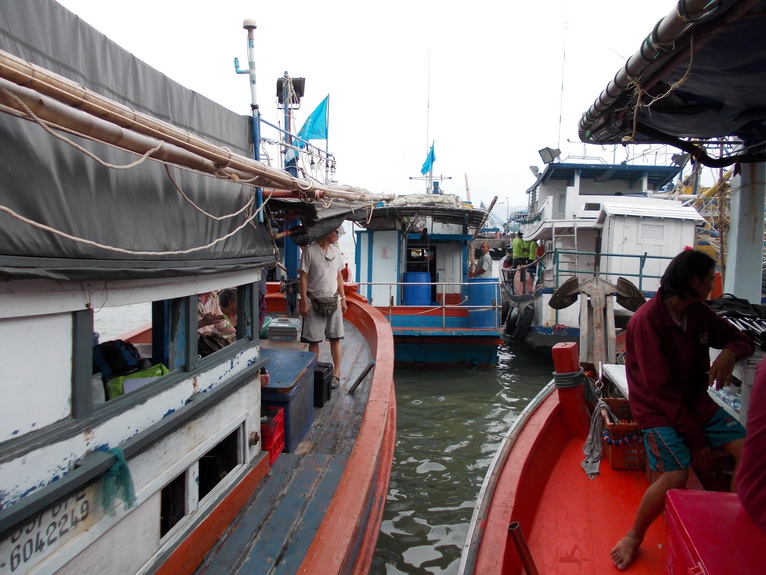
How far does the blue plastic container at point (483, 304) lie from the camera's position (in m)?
10.5

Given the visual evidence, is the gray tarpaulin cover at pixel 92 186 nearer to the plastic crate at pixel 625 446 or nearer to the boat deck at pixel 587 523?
the boat deck at pixel 587 523

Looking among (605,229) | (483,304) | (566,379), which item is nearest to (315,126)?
(483,304)

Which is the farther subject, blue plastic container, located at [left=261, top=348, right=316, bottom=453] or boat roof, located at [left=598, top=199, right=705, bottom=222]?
boat roof, located at [left=598, top=199, right=705, bottom=222]

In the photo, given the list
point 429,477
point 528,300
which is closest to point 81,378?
point 429,477

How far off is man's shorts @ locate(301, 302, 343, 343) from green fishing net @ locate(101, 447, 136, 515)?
3380 mm

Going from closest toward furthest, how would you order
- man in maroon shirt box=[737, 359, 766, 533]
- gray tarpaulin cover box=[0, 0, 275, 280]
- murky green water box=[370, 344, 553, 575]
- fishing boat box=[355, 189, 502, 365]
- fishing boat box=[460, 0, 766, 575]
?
man in maroon shirt box=[737, 359, 766, 533] → gray tarpaulin cover box=[0, 0, 275, 280] → fishing boat box=[460, 0, 766, 575] → murky green water box=[370, 344, 553, 575] → fishing boat box=[355, 189, 502, 365]

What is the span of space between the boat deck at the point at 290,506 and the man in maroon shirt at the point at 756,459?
192cm

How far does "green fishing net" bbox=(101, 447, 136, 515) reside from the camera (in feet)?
6.46

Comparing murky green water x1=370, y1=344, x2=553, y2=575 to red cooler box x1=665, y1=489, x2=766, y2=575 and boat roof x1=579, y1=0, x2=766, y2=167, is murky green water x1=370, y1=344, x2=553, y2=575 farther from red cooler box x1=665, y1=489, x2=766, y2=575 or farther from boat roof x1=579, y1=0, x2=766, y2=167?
boat roof x1=579, y1=0, x2=766, y2=167

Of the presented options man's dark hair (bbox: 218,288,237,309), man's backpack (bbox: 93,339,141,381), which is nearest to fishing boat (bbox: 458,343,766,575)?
man's backpack (bbox: 93,339,141,381)

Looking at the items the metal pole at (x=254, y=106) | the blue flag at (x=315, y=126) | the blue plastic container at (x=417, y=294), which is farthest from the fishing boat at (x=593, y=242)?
the metal pole at (x=254, y=106)

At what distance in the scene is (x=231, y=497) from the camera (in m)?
2.98

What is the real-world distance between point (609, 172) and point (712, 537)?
17.3 meters

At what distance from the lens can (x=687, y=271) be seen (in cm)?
239
